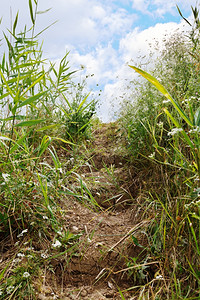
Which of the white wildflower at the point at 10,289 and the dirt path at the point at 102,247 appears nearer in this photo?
the white wildflower at the point at 10,289

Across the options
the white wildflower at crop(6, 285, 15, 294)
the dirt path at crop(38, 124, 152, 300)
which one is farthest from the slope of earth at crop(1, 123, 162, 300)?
the white wildflower at crop(6, 285, 15, 294)

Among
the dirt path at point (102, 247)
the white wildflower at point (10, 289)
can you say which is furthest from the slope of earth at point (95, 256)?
the white wildflower at point (10, 289)

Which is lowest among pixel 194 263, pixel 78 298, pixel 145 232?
pixel 78 298

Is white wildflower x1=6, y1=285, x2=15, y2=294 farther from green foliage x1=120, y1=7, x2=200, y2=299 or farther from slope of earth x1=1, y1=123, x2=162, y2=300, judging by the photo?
green foliage x1=120, y1=7, x2=200, y2=299

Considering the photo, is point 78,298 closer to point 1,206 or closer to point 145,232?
point 145,232

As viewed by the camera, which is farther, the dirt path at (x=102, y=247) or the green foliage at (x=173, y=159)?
the dirt path at (x=102, y=247)

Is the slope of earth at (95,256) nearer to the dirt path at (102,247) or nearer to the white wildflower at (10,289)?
the dirt path at (102,247)

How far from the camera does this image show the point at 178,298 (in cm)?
151

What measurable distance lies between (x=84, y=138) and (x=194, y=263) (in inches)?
80.8

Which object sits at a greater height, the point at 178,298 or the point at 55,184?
the point at 55,184

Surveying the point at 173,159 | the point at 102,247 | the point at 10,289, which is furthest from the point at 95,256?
the point at 173,159

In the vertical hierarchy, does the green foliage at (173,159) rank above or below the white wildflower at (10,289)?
above

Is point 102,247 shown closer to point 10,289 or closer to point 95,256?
point 95,256

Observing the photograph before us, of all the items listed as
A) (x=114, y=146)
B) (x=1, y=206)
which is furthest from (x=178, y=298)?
(x=114, y=146)
